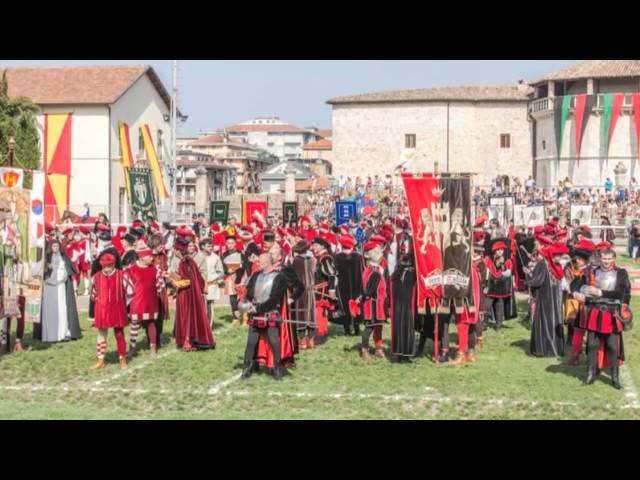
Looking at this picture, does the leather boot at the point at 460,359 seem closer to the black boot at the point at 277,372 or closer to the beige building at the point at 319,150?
the black boot at the point at 277,372

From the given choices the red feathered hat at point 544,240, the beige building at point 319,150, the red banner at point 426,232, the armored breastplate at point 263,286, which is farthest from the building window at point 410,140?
the armored breastplate at point 263,286

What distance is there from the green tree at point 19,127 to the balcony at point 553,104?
3286 cm

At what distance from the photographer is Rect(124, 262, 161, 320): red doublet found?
12.6 meters

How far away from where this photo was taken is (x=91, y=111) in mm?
43375

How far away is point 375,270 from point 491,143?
189 ft

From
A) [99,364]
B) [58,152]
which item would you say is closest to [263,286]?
[99,364]

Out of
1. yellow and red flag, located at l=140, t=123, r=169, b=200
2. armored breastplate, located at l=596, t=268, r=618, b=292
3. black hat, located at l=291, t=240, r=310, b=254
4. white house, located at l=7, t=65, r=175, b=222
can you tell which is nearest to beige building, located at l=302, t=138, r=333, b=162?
yellow and red flag, located at l=140, t=123, r=169, b=200

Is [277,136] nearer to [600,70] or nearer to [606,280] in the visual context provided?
[600,70]

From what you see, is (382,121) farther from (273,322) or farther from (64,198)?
(273,322)

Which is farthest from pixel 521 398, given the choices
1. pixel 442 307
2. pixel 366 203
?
pixel 366 203

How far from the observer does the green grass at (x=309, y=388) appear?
31.9 ft

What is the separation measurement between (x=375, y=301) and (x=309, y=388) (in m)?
2.02

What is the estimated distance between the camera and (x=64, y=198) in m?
42.1

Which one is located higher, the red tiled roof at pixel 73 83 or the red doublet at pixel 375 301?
the red tiled roof at pixel 73 83
